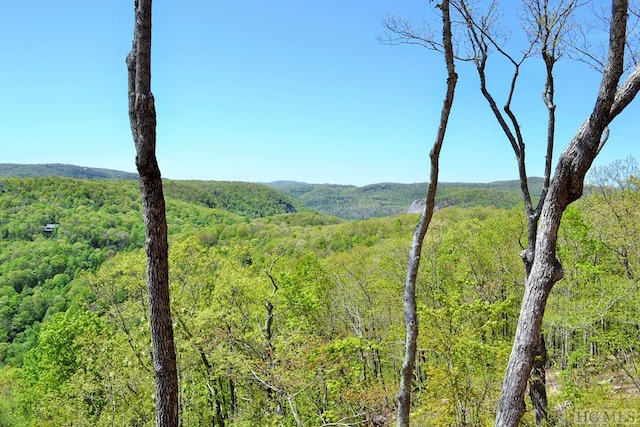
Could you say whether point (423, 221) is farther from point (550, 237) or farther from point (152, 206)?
point (152, 206)

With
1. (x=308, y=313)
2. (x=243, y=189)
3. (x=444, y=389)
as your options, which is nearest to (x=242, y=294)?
(x=308, y=313)

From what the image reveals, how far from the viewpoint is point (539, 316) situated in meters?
4.13

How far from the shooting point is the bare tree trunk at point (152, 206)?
3389 millimetres

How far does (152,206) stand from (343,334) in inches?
696

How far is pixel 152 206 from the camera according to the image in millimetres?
3512

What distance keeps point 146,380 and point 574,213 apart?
58.0 ft

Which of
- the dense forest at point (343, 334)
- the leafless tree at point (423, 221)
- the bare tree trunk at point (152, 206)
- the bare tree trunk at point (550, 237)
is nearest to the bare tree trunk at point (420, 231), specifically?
the leafless tree at point (423, 221)

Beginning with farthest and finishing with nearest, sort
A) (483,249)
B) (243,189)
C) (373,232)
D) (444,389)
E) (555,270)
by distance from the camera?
(243,189) → (373,232) → (483,249) → (444,389) → (555,270)

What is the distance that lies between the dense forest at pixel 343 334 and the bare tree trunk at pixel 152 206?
2.47 metres

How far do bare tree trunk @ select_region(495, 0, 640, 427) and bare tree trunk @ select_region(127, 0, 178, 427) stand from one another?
10.4ft

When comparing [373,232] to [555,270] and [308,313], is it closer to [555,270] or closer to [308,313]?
[308,313]

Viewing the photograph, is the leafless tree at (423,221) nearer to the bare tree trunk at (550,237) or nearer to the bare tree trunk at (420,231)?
the bare tree trunk at (420,231)

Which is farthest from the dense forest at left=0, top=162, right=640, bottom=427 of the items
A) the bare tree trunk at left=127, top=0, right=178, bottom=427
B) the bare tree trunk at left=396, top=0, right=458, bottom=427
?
the bare tree trunk at left=396, top=0, right=458, bottom=427

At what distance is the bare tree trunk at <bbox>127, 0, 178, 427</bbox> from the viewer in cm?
339
